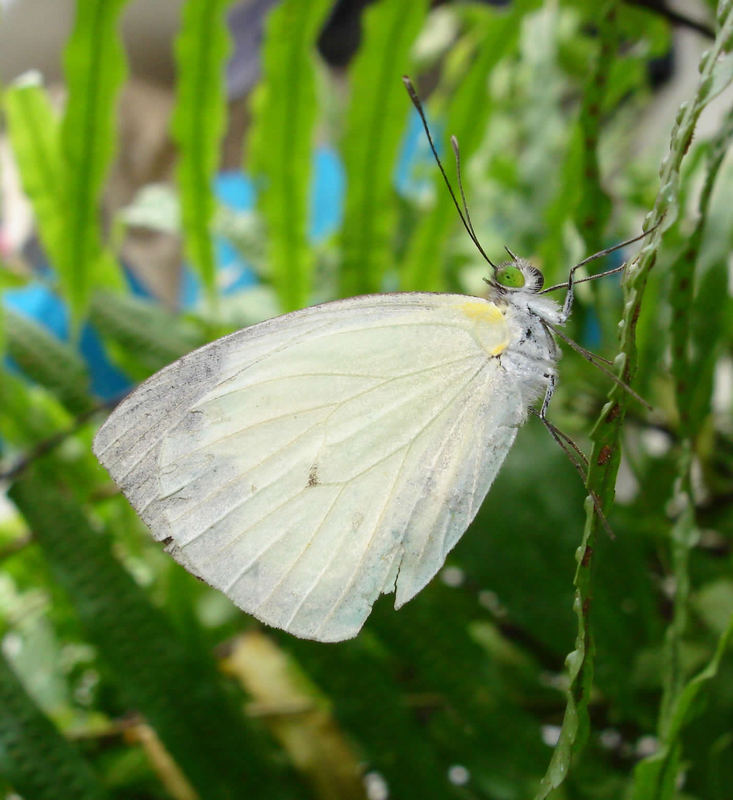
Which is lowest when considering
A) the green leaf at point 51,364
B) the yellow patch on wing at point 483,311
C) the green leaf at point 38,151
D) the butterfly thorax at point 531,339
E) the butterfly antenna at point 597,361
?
the butterfly antenna at point 597,361

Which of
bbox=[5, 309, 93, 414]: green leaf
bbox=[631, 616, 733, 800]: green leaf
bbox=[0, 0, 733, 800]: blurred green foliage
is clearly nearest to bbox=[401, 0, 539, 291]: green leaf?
bbox=[0, 0, 733, 800]: blurred green foliage

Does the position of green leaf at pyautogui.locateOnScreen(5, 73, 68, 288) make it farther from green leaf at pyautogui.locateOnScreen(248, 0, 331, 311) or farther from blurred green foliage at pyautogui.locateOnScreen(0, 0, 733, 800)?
green leaf at pyautogui.locateOnScreen(248, 0, 331, 311)

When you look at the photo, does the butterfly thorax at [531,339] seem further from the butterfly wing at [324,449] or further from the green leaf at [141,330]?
the green leaf at [141,330]

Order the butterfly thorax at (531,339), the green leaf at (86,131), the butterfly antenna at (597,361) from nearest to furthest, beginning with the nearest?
1. the butterfly antenna at (597,361)
2. the butterfly thorax at (531,339)
3. the green leaf at (86,131)

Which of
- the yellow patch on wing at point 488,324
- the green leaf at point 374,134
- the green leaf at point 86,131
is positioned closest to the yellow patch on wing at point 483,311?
the yellow patch on wing at point 488,324

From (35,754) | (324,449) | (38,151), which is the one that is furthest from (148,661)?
(38,151)

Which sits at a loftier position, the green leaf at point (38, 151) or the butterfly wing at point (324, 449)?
the green leaf at point (38, 151)

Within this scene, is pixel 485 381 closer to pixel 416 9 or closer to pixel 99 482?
pixel 416 9

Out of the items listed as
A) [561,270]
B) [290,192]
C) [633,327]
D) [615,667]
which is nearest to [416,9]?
[290,192]
